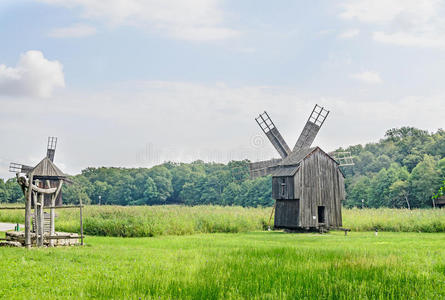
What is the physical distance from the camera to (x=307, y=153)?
32.0m

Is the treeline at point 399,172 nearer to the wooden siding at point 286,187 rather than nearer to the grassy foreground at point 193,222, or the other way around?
the grassy foreground at point 193,222

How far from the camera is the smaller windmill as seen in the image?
56.1 feet

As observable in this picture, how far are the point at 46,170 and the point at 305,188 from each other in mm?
28297

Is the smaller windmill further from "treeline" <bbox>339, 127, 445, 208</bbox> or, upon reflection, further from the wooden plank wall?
"treeline" <bbox>339, 127, 445, 208</bbox>

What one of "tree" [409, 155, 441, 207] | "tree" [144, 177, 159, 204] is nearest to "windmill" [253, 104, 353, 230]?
"tree" [409, 155, 441, 207]

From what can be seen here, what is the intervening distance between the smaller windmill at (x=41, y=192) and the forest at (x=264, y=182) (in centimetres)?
607

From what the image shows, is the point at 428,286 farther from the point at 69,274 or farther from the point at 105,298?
the point at 69,274

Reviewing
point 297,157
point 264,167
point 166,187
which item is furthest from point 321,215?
point 166,187

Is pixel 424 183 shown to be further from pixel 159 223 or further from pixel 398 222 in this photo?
pixel 159 223

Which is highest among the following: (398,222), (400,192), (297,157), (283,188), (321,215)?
(297,157)

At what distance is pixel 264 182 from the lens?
258 ft

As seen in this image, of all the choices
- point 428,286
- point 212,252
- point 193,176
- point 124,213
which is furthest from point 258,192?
point 428,286

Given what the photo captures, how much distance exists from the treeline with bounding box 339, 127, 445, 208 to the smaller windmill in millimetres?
37761

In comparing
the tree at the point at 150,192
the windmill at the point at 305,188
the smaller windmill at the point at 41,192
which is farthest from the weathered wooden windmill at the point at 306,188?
the tree at the point at 150,192
